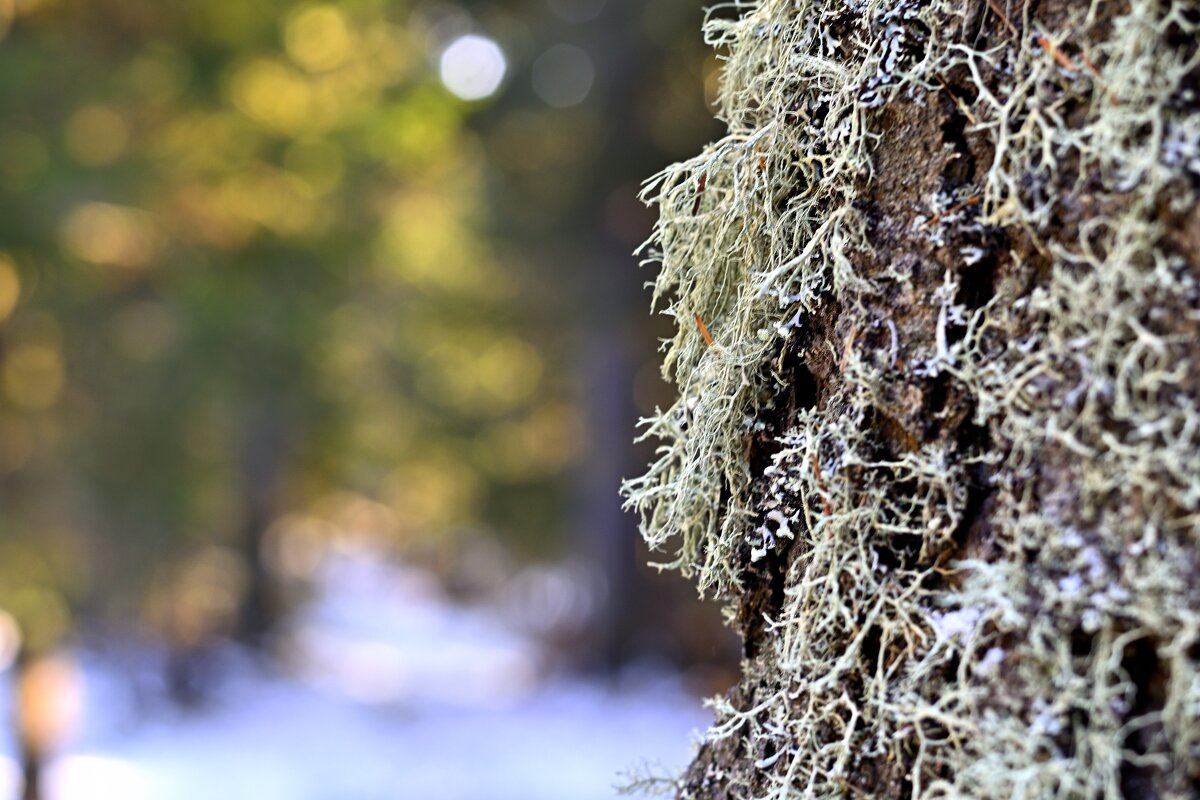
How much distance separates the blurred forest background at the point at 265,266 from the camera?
495 centimetres

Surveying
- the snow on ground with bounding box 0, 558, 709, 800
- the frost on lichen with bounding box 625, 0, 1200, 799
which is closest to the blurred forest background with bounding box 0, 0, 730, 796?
the snow on ground with bounding box 0, 558, 709, 800

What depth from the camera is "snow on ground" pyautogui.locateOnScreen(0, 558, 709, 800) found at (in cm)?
561

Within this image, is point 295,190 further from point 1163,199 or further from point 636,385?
point 1163,199

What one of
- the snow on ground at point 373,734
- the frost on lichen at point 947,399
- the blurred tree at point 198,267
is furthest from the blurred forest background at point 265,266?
the frost on lichen at point 947,399

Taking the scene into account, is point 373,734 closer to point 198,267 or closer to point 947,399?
point 198,267

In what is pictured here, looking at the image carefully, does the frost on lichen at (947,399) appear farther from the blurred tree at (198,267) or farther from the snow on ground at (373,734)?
the blurred tree at (198,267)

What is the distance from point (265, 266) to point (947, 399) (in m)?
6.01

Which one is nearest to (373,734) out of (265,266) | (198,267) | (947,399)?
(265,266)

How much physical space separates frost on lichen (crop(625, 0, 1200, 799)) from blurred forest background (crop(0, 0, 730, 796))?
3222mm

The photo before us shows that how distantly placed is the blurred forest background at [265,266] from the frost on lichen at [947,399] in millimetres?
3222

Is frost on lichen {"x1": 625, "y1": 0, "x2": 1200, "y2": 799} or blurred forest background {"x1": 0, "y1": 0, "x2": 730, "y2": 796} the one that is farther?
blurred forest background {"x1": 0, "y1": 0, "x2": 730, "y2": 796}

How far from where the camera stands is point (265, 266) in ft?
20.0

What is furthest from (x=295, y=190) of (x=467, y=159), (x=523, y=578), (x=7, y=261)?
(x=523, y=578)

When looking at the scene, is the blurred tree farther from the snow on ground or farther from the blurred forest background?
the snow on ground
